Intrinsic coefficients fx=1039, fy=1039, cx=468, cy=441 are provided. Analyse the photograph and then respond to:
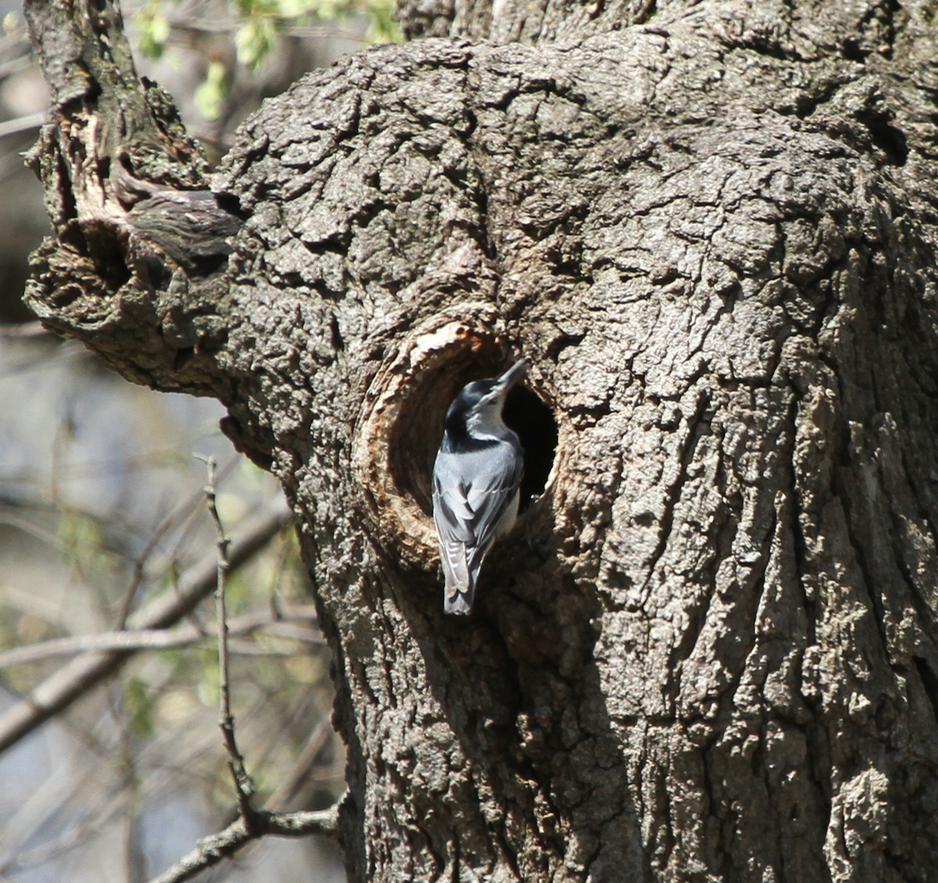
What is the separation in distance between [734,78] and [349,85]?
105 cm

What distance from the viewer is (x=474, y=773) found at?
7.86ft

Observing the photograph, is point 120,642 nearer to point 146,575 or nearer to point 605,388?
point 146,575

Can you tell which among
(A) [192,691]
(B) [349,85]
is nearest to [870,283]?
(B) [349,85]

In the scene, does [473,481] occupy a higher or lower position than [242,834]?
higher

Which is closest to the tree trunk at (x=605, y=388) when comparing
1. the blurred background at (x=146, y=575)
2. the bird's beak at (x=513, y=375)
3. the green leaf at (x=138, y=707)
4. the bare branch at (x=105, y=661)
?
the bird's beak at (x=513, y=375)

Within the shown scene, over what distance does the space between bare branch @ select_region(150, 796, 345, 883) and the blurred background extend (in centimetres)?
165

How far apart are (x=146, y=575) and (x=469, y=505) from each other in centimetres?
252

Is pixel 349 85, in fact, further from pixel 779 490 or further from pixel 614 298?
pixel 779 490

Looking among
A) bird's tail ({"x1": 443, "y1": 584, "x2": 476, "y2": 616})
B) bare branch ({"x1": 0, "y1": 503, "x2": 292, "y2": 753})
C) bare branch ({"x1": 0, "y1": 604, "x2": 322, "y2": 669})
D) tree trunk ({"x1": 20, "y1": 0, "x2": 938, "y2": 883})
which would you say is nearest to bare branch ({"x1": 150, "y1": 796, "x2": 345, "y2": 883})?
tree trunk ({"x1": 20, "y1": 0, "x2": 938, "y2": 883})

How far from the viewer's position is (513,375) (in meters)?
2.58

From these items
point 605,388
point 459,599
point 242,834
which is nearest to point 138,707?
point 242,834

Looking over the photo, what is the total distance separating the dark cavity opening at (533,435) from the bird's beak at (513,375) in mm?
867

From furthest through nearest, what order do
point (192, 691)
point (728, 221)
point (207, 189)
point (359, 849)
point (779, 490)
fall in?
point (192, 691), point (207, 189), point (359, 849), point (728, 221), point (779, 490)

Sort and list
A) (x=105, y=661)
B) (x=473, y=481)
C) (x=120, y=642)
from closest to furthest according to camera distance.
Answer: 1. (x=473, y=481)
2. (x=120, y=642)
3. (x=105, y=661)
